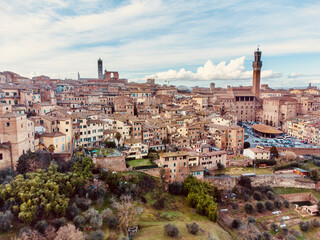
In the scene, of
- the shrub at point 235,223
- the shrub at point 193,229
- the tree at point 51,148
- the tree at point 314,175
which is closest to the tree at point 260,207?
the shrub at point 235,223

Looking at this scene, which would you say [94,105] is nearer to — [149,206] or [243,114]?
[149,206]

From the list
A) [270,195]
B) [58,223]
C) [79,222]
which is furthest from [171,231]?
[270,195]

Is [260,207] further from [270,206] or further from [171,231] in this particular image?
[171,231]

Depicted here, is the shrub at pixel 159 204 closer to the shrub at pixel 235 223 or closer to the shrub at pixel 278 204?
the shrub at pixel 235 223

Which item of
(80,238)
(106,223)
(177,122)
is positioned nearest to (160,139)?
(177,122)

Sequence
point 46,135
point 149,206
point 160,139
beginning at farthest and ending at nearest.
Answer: point 160,139 → point 46,135 → point 149,206

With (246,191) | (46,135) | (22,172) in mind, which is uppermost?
(46,135)
